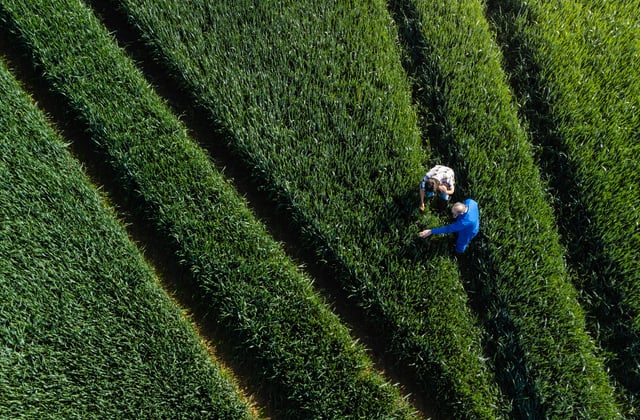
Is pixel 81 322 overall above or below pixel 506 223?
below

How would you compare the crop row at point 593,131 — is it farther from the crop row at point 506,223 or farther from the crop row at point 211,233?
the crop row at point 211,233

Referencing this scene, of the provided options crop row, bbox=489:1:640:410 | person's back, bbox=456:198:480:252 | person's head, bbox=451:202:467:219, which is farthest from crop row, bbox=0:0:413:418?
crop row, bbox=489:1:640:410

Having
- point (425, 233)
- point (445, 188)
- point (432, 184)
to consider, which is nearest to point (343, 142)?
point (432, 184)

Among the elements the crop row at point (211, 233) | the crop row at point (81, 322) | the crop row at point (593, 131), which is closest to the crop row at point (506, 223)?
the crop row at point (593, 131)

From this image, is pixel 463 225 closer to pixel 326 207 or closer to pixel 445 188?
pixel 445 188

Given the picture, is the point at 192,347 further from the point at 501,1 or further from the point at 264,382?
the point at 501,1

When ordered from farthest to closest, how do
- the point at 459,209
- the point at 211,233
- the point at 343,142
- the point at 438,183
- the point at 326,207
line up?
the point at 343,142 → the point at 326,207 → the point at 211,233 → the point at 438,183 → the point at 459,209

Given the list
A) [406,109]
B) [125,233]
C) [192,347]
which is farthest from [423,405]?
[125,233]
